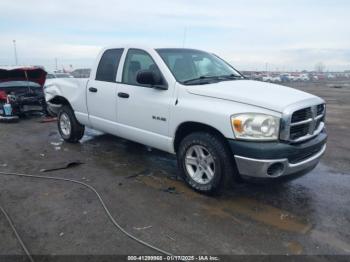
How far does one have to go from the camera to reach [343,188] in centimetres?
473

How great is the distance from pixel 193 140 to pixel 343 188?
2.32 m

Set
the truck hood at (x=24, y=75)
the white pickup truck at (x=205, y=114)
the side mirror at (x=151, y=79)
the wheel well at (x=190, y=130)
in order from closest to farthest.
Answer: the white pickup truck at (x=205, y=114)
the wheel well at (x=190, y=130)
the side mirror at (x=151, y=79)
the truck hood at (x=24, y=75)

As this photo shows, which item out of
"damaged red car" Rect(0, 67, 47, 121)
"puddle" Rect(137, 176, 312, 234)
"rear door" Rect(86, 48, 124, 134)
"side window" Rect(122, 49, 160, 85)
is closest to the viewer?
"puddle" Rect(137, 176, 312, 234)

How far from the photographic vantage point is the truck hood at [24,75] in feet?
35.2

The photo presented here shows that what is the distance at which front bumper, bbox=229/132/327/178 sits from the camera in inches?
145

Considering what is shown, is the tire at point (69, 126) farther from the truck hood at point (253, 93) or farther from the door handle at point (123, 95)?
the truck hood at point (253, 93)

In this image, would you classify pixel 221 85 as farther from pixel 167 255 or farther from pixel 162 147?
pixel 167 255

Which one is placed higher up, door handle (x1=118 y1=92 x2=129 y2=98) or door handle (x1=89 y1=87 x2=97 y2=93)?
door handle (x1=118 y1=92 x2=129 y2=98)

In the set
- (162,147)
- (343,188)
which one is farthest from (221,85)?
(343,188)

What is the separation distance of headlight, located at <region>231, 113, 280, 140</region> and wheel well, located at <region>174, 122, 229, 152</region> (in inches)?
13.5

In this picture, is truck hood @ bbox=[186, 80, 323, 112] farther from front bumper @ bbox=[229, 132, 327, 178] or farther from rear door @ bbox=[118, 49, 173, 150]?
rear door @ bbox=[118, 49, 173, 150]

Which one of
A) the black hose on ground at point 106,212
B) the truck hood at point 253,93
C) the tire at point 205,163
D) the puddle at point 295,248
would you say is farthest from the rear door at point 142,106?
the puddle at point 295,248

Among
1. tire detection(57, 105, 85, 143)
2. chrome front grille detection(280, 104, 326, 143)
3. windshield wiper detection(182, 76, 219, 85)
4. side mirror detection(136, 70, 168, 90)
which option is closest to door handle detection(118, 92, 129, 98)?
side mirror detection(136, 70, 168, 90)

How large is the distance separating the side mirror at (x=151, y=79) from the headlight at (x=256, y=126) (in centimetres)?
132
